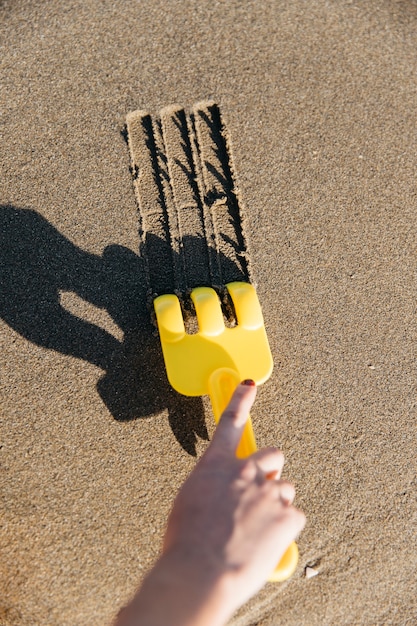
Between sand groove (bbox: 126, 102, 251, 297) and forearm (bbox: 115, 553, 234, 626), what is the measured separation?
0.93 meters

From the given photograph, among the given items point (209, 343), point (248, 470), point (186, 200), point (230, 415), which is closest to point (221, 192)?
point (186, 200)

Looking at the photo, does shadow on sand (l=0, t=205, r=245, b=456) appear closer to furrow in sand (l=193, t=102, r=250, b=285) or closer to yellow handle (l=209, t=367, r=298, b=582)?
yellow handle (l=209, t=367, r=298, b=582)

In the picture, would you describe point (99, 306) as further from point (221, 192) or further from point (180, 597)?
point (180, 597)

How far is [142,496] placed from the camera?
1.63m

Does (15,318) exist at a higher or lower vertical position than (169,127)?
lower

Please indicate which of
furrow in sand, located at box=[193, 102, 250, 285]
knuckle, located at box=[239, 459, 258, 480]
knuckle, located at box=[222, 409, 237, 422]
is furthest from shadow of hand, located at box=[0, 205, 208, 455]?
knuckle, located at box=[239, 459, 258, 480]

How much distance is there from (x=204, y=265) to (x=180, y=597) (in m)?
1.07

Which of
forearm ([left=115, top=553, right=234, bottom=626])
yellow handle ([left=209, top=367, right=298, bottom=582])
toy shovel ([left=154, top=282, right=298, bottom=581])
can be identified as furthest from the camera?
toy shovel ([left=154, top=282, right=298, bottom=581])

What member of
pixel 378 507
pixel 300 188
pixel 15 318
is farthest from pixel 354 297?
pixel 15 318

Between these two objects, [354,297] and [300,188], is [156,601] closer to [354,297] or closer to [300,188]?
[354,297]

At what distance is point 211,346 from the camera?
5.25ft

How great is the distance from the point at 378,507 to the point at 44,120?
1822 mm

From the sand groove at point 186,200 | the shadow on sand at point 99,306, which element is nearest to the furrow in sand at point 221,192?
the sand groove at point 186,200

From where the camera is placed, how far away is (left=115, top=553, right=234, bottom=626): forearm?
0.95m
